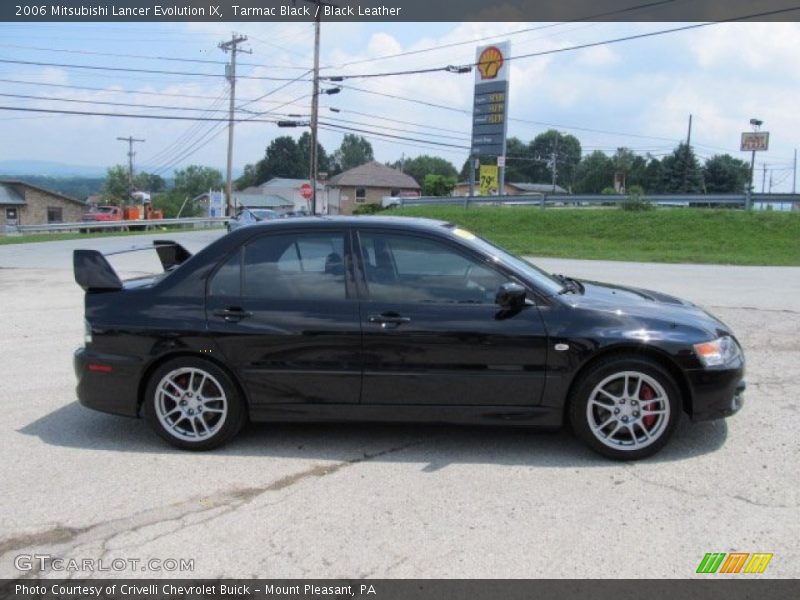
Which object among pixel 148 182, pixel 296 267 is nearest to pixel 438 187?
pixel 296 267

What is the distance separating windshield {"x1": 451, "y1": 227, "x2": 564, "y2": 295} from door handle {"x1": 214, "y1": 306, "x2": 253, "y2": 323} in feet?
4.96

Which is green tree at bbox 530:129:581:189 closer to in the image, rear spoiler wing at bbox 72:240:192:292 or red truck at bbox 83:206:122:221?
red truck at bbox 83:206:122:221

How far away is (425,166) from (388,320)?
13199 centimetres

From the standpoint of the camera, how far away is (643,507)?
369cm

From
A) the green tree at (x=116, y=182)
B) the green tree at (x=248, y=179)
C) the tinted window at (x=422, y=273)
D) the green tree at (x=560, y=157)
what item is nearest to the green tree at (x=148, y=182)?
the green tree at (x=116, y=182)

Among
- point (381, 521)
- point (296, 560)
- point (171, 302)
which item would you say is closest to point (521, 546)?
point (381, 521)

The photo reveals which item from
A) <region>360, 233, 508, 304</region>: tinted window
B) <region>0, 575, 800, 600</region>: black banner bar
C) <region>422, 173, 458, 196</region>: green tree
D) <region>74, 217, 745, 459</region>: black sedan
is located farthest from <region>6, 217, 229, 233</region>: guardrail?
<region>422, 173, 458, 196</region>: green tree

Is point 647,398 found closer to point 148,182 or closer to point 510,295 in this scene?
point 510,295

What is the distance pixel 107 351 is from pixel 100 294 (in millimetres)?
405

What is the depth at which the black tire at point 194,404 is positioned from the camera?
14.8ft

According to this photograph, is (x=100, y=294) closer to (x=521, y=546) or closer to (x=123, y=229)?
(x=521, y=546)

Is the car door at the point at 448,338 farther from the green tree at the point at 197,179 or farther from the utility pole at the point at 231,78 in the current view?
the green tree at the point at 197,179

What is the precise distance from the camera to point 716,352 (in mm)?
4293

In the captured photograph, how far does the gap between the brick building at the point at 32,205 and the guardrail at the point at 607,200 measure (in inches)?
1713
